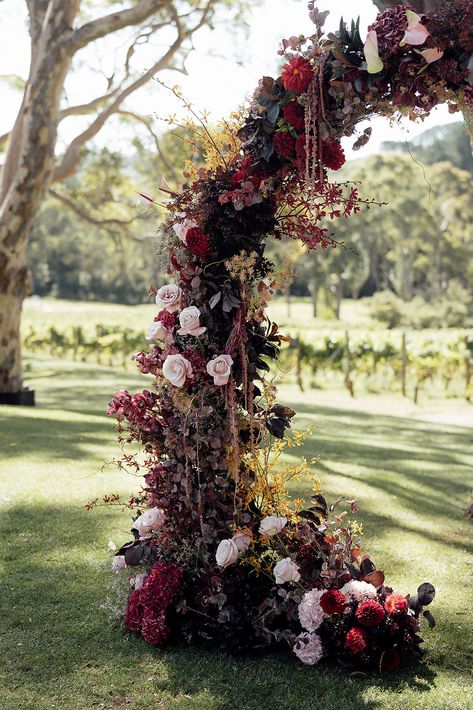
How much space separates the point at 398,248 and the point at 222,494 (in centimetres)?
5007

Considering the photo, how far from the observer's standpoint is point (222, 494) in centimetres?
419

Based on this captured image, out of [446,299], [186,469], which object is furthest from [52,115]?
[446,299]

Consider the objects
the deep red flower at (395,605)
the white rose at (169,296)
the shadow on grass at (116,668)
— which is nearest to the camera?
the shadow on grass at (116,668)

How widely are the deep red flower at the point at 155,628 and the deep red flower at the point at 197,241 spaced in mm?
1931

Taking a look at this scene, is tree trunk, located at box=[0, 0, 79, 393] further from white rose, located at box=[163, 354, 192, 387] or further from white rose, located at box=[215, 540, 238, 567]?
white rose, located at box=[215, 540, 238, 567]

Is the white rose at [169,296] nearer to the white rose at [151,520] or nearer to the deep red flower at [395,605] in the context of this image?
the white rose at [151,520]

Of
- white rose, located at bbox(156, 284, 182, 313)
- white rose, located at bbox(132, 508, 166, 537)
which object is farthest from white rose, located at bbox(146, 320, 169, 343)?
white rose, located at bbox(132, 508, 166, 537)

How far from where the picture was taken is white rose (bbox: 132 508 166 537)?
4.23 metres

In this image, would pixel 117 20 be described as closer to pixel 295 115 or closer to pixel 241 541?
pixel 295 115

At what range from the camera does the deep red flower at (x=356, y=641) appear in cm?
376

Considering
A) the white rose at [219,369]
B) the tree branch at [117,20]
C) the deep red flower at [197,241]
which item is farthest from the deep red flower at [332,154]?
the tree branch at [117,20]

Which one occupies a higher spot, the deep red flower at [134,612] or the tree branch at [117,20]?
the tree branch at [117,20]

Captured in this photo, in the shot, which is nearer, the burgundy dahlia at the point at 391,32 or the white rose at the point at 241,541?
the burgundy dahlia at the point at 391,32

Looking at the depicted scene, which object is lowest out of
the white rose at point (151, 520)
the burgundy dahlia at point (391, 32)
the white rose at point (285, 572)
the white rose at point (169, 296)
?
the white rose at point (285, 572)
